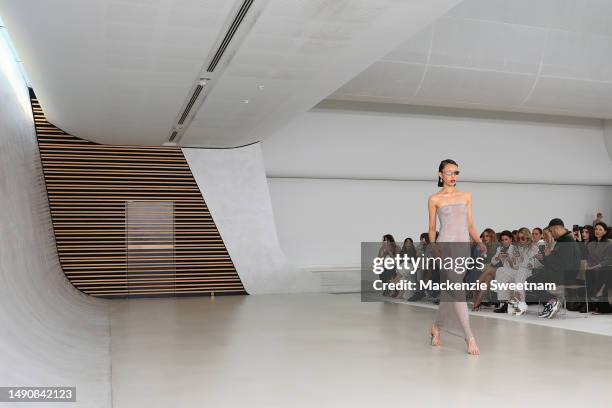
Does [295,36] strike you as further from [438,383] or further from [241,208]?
[241,208]

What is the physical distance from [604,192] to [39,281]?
46.8 ft

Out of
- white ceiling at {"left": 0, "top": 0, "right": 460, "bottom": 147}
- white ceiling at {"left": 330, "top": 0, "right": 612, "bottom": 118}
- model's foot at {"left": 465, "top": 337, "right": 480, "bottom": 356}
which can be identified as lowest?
model's foot at {"left": 465, "top": 337, "right": 480, "bottom": 356}

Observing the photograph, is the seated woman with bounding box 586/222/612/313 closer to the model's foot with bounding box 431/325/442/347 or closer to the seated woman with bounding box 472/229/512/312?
the seated woman with bounding box 472/229/512/312

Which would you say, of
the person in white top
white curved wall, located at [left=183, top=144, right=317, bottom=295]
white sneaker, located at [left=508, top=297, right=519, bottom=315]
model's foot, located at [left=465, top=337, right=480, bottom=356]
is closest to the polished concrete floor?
model's foot, located at [left=465, top=337, right=480, bottom=356]

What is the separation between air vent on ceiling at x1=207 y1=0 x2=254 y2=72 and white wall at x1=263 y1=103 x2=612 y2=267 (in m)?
6.41

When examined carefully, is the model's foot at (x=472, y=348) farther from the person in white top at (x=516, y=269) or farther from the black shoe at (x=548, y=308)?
the person in white top at (x=516, y=269)

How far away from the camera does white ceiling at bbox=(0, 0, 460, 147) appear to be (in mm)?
6000

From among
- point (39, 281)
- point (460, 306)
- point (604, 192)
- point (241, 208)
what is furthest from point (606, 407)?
point (604, 192)

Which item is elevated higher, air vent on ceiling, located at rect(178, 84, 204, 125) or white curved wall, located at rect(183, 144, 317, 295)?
air vent on ceiling, located at rect(178, 84, 204, 125)

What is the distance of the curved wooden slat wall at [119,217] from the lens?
12039mm

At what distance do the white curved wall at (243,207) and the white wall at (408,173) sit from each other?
1.11m

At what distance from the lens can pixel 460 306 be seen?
5.86m

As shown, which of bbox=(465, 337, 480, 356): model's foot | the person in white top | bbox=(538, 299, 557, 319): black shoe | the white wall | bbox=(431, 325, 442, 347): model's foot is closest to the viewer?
bbox=(465, 337, 480, 356): model's foot

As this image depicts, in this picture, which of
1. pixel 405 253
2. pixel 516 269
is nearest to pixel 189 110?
pixel 405 253
